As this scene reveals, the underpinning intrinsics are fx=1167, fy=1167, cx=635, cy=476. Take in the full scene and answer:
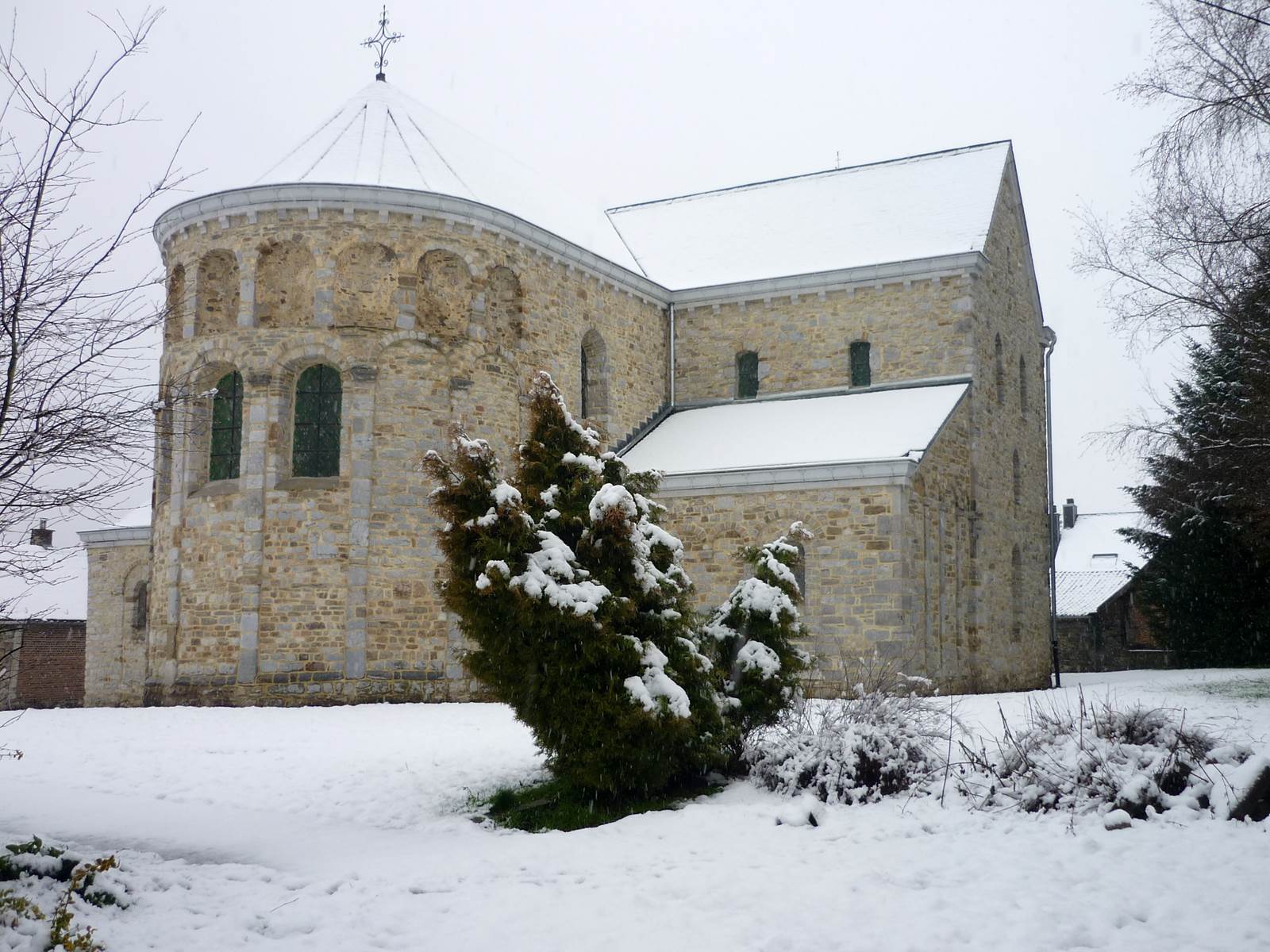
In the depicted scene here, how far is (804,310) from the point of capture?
77.1 feet

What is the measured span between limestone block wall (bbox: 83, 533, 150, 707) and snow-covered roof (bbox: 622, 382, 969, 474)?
35.2 ft

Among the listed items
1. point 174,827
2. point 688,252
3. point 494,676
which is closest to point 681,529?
point 688,252

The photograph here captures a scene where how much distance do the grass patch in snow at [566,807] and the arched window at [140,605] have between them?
16423 mm

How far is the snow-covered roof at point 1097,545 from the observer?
41.8 meters

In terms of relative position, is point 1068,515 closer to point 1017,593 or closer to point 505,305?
point 1017,593

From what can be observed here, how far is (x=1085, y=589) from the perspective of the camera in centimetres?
3825

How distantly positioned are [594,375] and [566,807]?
45.6 feet

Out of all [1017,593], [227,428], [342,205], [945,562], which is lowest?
[1017,593]

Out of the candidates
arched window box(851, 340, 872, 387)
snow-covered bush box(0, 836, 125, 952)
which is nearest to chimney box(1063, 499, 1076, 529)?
arched window box(851, 340, 872, 387)

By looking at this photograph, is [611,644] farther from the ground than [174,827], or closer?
farther from the ground

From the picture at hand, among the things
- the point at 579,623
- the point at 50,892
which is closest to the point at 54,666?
the point at 579,623

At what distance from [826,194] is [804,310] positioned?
14.3 feet

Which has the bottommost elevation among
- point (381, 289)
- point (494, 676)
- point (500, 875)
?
point (500, 875)

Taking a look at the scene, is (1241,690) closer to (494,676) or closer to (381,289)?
(494,676)
